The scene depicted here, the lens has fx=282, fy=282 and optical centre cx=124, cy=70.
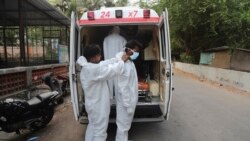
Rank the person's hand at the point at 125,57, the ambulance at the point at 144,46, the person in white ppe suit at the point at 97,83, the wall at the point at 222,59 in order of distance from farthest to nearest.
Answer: the wall at the point at 222,59, the ambulance at the point at 144,46, the person's hand at the point at 125,57, the person in white ppe suit at the point at 97,83

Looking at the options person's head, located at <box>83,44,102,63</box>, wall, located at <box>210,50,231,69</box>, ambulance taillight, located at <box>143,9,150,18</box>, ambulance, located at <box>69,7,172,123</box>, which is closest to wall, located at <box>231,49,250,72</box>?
wall, located at <box>210,50,231,69</box>

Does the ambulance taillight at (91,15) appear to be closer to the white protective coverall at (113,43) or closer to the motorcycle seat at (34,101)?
the white protective coverall at (113,43)

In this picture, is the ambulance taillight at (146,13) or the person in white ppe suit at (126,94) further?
the ambulance taillight at (146,13)

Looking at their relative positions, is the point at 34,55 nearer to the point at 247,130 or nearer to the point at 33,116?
the point at 33,116

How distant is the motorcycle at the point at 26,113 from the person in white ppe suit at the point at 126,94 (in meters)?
1.89

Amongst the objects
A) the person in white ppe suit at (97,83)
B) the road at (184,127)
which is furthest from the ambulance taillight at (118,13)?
the road at (184,127)

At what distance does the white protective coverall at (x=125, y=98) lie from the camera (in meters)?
4.74

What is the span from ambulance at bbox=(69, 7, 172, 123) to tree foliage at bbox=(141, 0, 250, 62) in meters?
11.2

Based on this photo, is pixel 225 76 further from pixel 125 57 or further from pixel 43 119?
pixel 125 57

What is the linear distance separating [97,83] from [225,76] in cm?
1114

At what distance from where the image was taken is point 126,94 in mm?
4734

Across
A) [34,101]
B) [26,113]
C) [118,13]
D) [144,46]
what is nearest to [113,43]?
[118,13]

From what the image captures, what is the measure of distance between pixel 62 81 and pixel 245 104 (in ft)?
20.3

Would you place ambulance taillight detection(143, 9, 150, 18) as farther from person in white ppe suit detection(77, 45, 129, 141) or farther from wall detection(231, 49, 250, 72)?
wall detection(231, 49, 250, 72)
